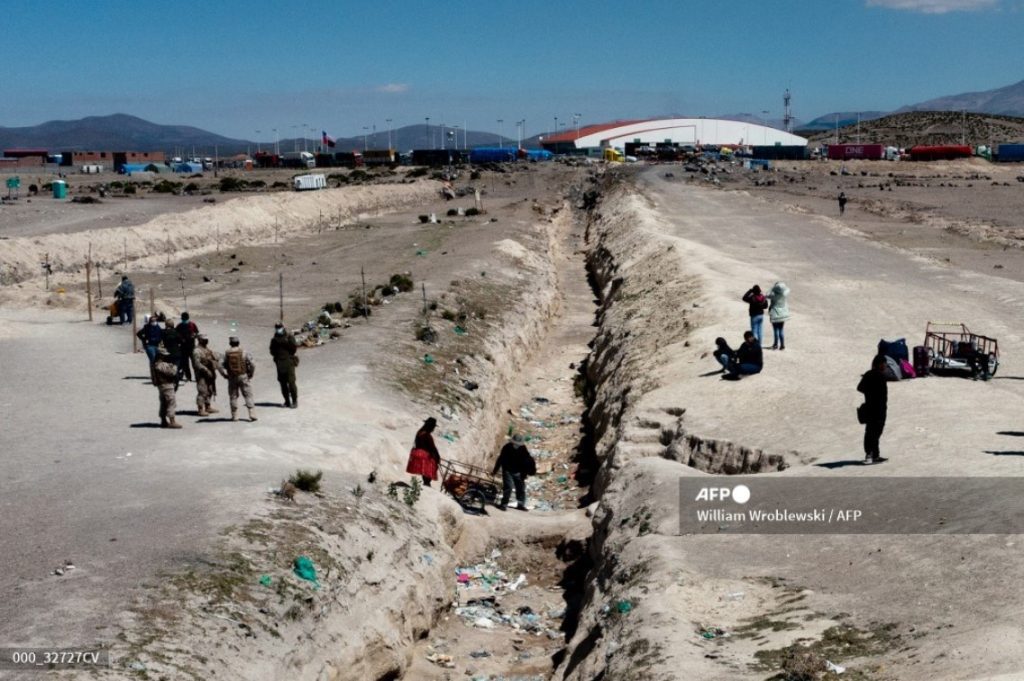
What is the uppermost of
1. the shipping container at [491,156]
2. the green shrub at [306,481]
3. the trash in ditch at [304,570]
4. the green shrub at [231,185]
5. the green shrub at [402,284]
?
the shipping container at [491,156]

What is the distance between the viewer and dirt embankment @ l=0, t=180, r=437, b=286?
47.9 m

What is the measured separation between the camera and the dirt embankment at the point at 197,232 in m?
47.9

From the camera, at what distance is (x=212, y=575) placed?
13.1 m

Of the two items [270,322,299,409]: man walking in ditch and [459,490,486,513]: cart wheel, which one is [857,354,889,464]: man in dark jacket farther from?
[270,322,299,409]: man walking in ditch

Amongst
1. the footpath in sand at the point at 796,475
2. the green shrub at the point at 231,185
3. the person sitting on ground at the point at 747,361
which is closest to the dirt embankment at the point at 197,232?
the green shrub at the point at 231,185

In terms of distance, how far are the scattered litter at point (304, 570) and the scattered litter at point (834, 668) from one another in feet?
21.1

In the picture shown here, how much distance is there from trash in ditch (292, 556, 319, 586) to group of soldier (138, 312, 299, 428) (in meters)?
5.62

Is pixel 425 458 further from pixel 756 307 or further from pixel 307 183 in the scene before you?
pixel 307 183

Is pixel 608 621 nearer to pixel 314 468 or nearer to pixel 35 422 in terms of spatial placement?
pixel 314 468

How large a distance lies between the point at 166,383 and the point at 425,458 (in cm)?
448

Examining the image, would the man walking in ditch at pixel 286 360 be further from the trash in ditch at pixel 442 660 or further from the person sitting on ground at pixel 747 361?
the person sitting on ground at pixel 747 361

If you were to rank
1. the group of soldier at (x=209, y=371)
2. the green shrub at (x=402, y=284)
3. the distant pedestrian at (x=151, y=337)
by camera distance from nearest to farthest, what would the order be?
the group of soldier at (x=209, y=371) < the distant pedestrian at (x=151, y=337) < the green shrub at (x=402, y=284)

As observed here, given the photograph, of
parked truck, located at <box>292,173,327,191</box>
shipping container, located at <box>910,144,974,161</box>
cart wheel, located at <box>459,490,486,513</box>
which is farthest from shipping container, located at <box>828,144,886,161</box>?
cart wheel, located at <box>459,490,486,513</box>

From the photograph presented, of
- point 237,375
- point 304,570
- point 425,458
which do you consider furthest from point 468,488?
point 304,570
